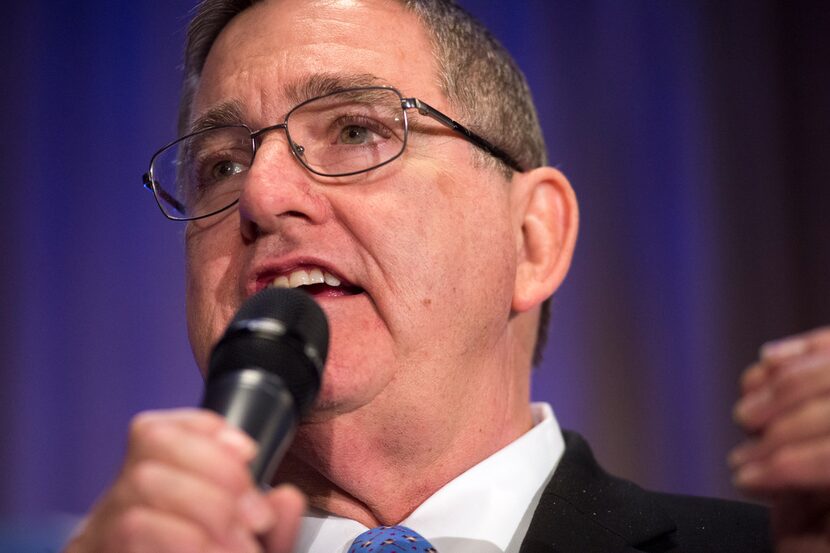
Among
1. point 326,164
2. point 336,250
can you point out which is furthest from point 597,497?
point 326,164

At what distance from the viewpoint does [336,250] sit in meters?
1.58

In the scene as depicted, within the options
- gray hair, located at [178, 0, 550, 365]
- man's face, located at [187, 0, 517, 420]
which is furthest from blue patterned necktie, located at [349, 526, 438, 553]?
gray hair, located at [178, 0, 550, 365]

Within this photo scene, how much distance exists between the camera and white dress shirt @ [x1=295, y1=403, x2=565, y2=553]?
5.40 ft

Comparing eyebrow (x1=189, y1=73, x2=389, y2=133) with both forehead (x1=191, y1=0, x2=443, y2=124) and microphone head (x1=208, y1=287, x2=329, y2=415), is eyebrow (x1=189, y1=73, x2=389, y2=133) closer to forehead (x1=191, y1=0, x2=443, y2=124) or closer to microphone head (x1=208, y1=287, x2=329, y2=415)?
forehead (x1=191, y1=0, x2=443, y2=124)

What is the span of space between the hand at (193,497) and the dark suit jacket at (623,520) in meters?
0.88

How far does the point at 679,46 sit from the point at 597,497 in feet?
6.48

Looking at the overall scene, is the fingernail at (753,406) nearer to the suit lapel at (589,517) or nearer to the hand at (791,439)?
the hand at (791,439)

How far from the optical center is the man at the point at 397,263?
1596 millimetres

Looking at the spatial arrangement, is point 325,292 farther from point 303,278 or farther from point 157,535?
point 157,535

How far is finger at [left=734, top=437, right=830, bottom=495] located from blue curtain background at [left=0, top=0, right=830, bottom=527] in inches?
82.8

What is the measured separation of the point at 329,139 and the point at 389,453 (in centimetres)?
62

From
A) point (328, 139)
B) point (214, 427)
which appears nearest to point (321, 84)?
point (328, 139)

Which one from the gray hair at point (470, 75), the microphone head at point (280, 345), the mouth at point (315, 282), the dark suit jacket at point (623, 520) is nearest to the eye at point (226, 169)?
the gray hair at point (470, 75)

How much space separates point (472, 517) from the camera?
167 centimetres
